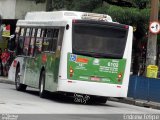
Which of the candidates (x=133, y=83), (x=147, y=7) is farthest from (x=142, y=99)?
(x=147, y=7)

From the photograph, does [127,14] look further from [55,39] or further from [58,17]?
[55,39]

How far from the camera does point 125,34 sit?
76.7 feet

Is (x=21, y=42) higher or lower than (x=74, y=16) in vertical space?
lower

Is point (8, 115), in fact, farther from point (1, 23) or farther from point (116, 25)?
point (1, 23)

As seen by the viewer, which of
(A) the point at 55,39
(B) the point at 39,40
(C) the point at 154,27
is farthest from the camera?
(C) the point at 154,27

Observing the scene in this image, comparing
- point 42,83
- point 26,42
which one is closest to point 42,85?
point 42,83

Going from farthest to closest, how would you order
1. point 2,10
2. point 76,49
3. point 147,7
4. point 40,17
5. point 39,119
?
1. point 2,10
2. point 147,7
3. point 40,17
4. point 76,49
5. point 39,119

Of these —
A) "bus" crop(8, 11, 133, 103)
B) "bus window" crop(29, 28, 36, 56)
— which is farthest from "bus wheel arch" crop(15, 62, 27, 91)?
"bus" crop(8, 11, 133, 103)

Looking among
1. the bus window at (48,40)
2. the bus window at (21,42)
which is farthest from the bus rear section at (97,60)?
the bus window at (21,42)

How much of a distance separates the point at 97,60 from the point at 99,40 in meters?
0.73

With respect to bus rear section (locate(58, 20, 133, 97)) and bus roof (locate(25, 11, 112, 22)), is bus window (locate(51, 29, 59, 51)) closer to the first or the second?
bus roof (locate(25, 11, 112, 22))

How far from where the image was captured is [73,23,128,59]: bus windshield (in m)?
22.9

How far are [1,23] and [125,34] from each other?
25.5 metres

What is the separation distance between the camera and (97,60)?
22.9 meters
